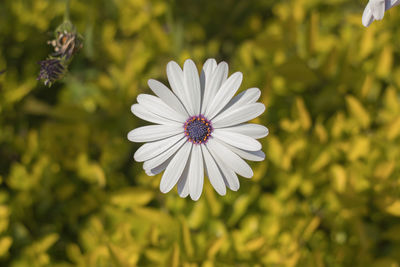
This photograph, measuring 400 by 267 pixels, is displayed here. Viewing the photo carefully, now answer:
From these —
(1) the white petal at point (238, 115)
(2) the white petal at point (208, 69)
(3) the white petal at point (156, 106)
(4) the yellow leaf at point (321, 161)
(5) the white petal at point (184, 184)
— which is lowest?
(5) the white petal at point (184, 184)

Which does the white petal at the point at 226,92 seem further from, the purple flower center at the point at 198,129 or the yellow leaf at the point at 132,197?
the yellow leaf at the point at 132,197

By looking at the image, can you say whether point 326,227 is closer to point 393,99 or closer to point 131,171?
point 393,99

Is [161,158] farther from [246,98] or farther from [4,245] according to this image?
[4,245]

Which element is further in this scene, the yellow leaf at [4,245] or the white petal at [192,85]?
the yellow leaf at [4,245]

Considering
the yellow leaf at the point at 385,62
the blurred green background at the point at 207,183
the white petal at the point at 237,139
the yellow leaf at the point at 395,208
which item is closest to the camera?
the white petal at the point at 237,139

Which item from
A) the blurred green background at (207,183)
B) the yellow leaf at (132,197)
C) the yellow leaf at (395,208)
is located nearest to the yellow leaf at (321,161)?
the blurred green background at (207,183)

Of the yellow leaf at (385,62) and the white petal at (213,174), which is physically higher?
the yellow leaf at (385,62)

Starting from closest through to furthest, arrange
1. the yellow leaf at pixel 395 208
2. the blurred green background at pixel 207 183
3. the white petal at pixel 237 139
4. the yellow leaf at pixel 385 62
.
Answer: the white petal at pixel 237 139 → the yellow leaf at pixel 395 208 → the blurred green background at pixel 207 183 → the yellow leaf at pixel 385 62
